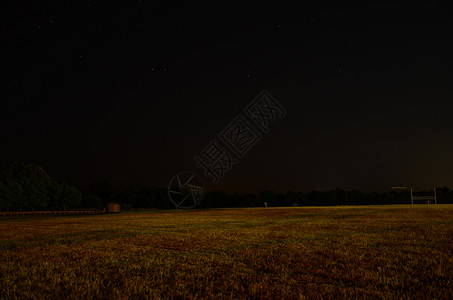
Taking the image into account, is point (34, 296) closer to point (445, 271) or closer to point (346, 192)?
point (445, 271)

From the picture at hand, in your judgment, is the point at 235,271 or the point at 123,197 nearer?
the point at 235,271

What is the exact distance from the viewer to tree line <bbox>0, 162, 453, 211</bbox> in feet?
271

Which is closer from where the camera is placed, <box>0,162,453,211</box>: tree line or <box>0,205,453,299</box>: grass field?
<box>0,205,453,299</box>: grass field

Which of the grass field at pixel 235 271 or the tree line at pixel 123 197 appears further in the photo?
the tree line at pixel 123 197

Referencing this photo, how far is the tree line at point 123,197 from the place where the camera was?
82.6 meters

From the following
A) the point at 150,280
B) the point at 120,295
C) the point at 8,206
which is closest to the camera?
the point at 120,295

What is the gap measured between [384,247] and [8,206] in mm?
85725

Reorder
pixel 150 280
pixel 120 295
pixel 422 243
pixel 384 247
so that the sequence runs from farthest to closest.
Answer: pixel 422 243 → pixel 384 247 → pixel 150 280 → pixel 120 295

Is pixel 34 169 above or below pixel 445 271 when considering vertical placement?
above

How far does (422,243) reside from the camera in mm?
→ 13219

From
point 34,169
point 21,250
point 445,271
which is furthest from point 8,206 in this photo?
point 445,271

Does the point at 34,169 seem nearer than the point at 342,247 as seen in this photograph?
No

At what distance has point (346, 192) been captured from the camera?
464ft

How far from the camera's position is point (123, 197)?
138625 millimetres
